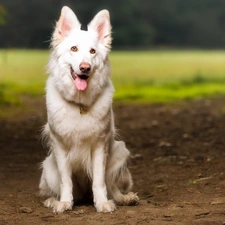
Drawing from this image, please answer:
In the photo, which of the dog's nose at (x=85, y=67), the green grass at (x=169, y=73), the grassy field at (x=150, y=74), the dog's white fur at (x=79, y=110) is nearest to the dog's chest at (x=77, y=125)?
the dog's white fur at (x=79, y=110)

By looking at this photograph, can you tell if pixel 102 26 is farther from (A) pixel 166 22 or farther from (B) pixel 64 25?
(A) pixel 166 22

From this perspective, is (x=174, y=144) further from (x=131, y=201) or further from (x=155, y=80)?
(x=155, y=80)

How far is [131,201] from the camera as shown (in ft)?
17.5

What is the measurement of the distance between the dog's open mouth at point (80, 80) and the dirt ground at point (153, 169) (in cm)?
104

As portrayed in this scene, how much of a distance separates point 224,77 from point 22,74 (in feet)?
19.1

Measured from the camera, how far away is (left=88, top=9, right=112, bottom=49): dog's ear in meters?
5.21

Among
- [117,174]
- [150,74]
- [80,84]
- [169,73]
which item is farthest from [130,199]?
[169,73]

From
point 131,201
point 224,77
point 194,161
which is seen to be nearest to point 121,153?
point 131,201

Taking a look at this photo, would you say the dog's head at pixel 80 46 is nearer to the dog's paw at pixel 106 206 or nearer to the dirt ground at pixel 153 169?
the dog's paw at pixel 106 206

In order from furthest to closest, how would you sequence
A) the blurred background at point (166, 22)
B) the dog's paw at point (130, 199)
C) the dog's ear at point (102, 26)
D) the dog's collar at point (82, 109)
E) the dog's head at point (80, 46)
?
the blurred background at point (166, 22) < the dog's paw at point (130, 199) < the dog's ear at point (102, 26) < the dog's collar at point (82, 109) < the dog's head at point (80, 46)

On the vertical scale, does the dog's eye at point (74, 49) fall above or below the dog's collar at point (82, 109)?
above

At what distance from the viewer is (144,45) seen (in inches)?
688

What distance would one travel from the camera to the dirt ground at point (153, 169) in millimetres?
4754

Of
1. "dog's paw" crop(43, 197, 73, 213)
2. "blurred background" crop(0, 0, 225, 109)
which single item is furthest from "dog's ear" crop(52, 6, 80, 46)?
"blurred background" crop(0, 0, 225, 109)
